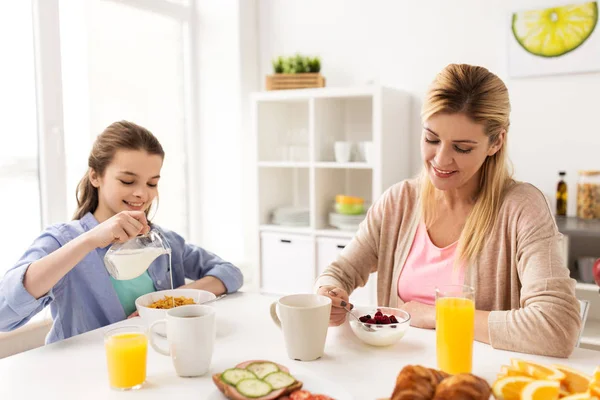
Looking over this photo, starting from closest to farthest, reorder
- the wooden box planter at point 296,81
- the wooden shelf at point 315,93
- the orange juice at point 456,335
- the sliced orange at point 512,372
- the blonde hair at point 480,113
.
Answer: the sliced orange at point 512,372, the orange juice at point 456,335, the blonde hair at point 480,113, the wooden shelf at point 315,93, the wooden box planter at point 296,81

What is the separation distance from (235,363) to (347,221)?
1.96m

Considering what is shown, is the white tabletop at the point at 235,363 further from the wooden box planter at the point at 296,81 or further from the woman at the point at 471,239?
the wooden box planter at the point at 296,81

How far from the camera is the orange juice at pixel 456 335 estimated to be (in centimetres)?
104

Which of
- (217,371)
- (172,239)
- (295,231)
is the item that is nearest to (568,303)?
(217,371)

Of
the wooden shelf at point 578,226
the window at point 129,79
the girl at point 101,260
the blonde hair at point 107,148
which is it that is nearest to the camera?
the girl at point 101,260

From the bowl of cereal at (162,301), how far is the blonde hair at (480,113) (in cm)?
71

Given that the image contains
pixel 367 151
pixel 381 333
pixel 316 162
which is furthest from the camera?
pixel 316 162

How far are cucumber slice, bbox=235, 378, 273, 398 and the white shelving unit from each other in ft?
6.61

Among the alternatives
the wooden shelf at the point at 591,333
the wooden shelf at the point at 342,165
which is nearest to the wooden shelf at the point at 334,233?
the wooden shelf at the point at 342,165

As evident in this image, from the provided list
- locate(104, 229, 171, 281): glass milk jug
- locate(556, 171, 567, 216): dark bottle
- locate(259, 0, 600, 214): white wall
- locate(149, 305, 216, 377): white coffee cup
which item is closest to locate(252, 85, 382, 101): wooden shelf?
locate(259, 0, 600, 214): white wall

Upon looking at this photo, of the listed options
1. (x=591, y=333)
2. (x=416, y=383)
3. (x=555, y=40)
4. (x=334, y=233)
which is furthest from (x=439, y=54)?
(x=416, y=383)

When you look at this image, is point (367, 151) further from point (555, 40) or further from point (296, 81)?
point (555, 40)

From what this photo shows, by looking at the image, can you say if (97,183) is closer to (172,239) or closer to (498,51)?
(172,239)

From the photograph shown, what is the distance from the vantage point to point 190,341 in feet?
3.28
